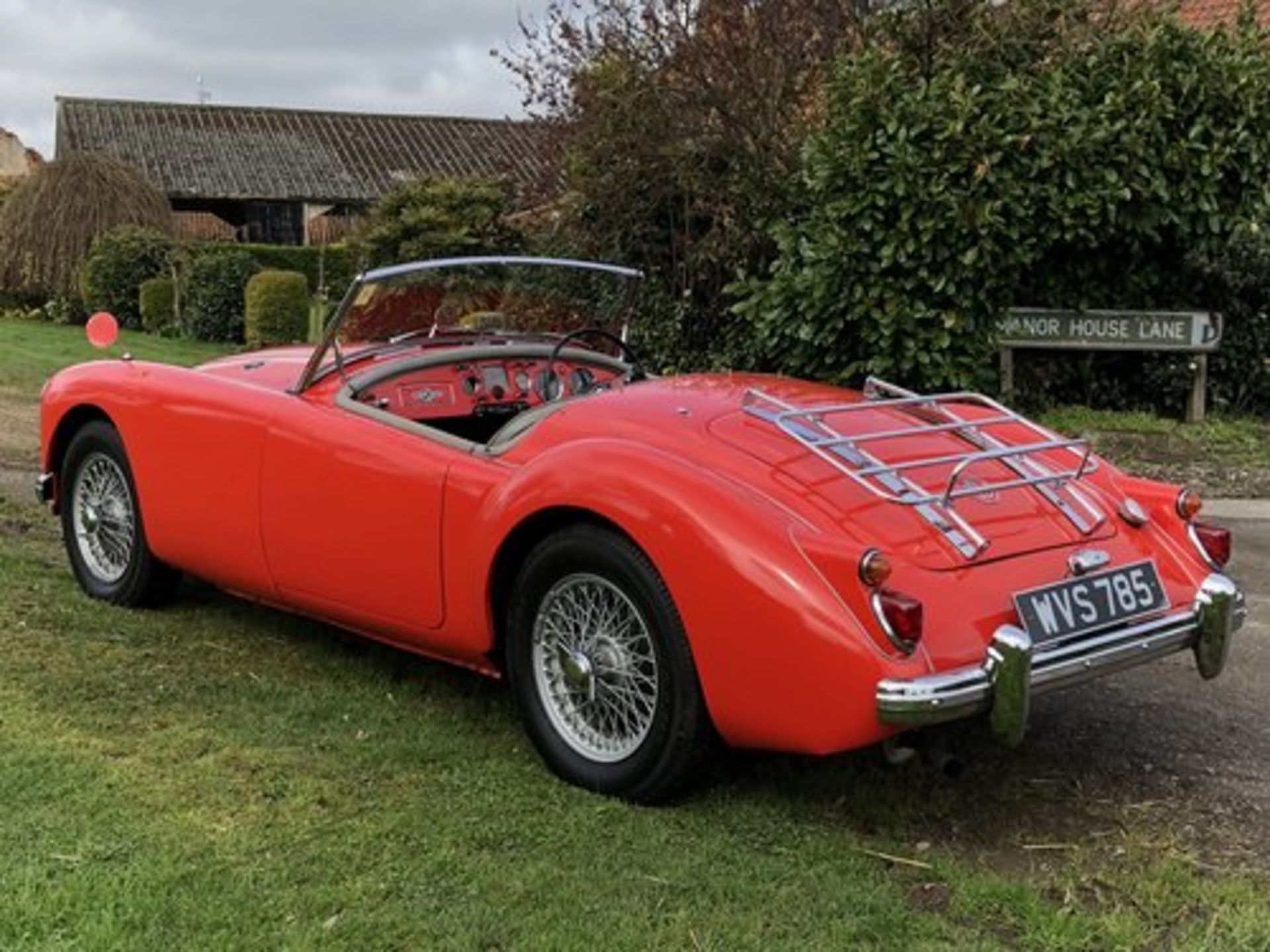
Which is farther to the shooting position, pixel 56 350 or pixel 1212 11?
pixel 56 350

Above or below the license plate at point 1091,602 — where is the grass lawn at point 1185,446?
below

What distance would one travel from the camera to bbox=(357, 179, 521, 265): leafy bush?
53.9 feet

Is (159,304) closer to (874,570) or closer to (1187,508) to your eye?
(1187,508)

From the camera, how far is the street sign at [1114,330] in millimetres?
9656

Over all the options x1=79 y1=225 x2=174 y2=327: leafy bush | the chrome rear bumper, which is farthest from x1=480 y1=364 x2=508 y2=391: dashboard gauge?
x1=79 y1=225 x2=174 y2=327: leafy bush

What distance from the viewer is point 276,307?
17672mm

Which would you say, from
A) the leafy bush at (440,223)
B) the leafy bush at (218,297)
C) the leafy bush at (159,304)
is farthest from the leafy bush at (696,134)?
the leafy bush at (159,304)

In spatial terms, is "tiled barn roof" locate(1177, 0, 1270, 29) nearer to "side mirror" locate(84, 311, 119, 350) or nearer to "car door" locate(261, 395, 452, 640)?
"side mirror" locate(84, 311, 119, 350)

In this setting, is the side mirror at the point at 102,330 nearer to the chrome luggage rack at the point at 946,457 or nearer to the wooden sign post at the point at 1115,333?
the chrome luggage rack at the point at 946,457

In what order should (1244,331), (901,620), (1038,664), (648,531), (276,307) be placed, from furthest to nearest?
(276,307) < (1244,331) < (648,531) < (1038,664) < (901,620)

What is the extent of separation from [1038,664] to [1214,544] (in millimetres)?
998

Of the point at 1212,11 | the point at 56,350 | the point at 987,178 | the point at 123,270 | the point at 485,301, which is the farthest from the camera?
the point at 123,270

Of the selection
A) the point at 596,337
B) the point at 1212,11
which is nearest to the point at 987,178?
the point at 596,337

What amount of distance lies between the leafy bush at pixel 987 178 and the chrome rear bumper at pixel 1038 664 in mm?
5292
